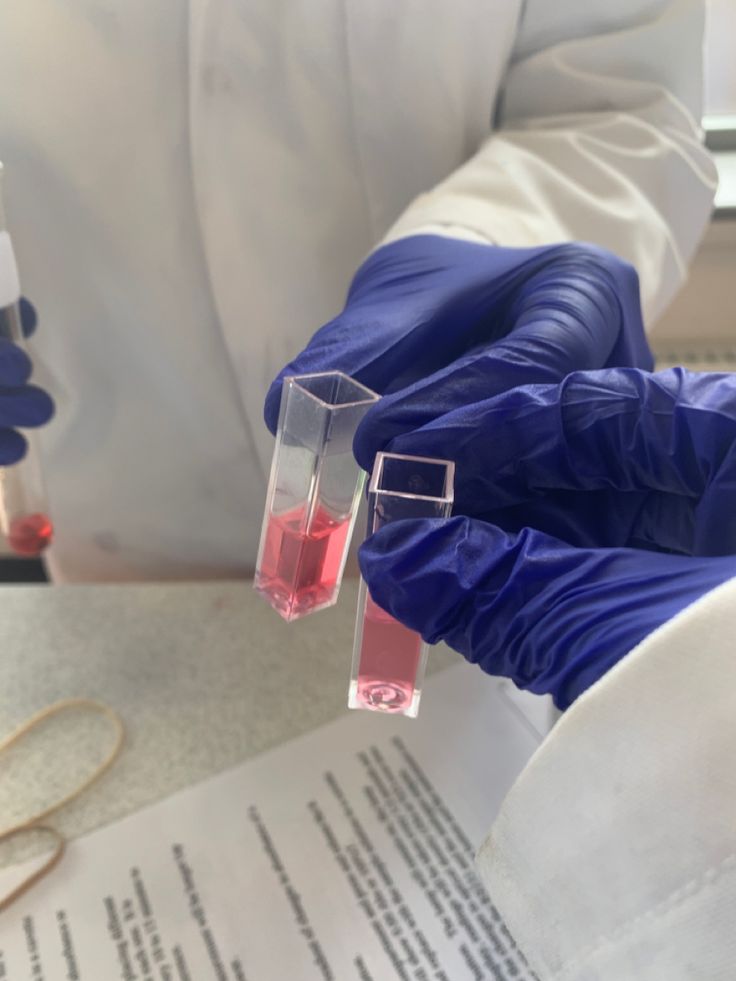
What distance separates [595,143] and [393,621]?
461 millimetres

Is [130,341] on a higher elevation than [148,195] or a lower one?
lower

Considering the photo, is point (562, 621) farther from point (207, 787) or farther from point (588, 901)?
point (207, 787)

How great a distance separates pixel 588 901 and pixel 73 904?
33cm

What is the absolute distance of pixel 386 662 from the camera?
0.45 m

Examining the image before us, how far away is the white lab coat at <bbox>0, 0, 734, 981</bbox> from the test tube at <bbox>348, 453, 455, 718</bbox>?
260 mm

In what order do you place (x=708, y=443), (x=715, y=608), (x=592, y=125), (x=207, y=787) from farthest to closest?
(x=592, y=125)
(x=207, y=787)
(x=708, y=443)
(x=715, y=608)

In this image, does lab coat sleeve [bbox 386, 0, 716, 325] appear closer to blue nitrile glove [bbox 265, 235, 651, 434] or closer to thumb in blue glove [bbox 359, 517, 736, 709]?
blue nitrile glove [bbox 265, 235, 651, 434]

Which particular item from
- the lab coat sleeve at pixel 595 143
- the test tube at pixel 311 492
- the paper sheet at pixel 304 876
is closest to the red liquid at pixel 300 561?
the test tube at pixel 311 492

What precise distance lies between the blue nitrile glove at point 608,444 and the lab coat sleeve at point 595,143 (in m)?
0.23

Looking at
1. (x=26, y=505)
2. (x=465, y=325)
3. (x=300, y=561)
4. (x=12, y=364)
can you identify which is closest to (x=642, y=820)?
(x=300, y=561)

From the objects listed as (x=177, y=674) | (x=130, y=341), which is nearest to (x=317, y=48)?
(x=130, y=341)

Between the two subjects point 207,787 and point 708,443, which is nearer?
point 708,443

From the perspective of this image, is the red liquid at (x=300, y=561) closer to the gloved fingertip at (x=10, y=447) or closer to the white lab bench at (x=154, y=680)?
the white lab bench at (x=154, y=680)

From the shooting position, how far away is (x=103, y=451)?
739mm
